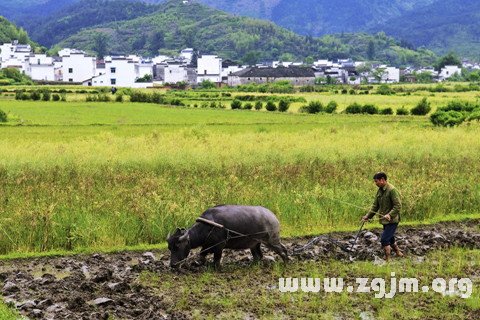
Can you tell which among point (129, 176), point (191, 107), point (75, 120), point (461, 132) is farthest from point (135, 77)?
point (129, 176)

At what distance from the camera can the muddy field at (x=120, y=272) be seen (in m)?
10.1

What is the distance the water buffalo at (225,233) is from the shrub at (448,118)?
2854 cm

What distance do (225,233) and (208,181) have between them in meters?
7.41

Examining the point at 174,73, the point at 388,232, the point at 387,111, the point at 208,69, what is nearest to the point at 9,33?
the point at 174,73

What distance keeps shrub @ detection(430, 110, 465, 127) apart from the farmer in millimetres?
27370

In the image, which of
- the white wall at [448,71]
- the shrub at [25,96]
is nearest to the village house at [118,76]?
the shrub at [25,96]

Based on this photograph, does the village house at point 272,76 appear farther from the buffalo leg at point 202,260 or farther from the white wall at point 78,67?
the buffalo leg at point 202,260

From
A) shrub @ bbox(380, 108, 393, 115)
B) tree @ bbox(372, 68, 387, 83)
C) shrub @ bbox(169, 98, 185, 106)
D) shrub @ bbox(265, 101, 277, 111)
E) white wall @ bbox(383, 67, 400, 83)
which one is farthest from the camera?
white wall @ bbox(383, 67, 400, 83)

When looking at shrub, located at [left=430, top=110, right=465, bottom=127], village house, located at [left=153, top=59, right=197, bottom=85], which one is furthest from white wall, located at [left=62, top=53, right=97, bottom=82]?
shrub, located at [left=430, top=110, right=465, bottom=127]

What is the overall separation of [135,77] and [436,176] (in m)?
95.5

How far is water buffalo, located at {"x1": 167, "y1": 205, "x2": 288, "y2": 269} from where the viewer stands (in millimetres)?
11711

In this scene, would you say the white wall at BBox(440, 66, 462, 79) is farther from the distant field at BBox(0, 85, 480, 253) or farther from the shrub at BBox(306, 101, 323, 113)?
the distant field at BBox(0, 85, 480, 253)

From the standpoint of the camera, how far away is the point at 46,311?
10.0 m

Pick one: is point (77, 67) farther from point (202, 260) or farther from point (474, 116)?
point (202, 260)
